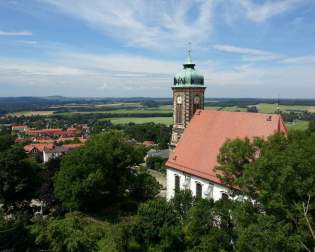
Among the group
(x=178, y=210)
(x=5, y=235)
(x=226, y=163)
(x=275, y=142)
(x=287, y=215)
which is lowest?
(x=5, y=235)

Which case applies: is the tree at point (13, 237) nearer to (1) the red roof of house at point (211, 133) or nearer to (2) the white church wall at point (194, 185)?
(2) the white church wall at point (194, 185)

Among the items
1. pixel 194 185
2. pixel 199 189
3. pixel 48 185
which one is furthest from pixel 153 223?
pixel 48 185

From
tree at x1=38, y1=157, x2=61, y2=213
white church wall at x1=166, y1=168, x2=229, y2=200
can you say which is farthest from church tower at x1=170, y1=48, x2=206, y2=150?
tree at x1=38, y1=157, x2=61, y2=213

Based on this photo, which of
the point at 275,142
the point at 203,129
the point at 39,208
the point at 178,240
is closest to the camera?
the point at 275,142

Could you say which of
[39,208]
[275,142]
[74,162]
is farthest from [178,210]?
[39,208]

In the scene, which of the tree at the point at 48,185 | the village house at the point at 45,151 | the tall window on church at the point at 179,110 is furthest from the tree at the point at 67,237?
the village house at the point at 45,151

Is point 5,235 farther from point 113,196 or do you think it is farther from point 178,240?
point 113,196

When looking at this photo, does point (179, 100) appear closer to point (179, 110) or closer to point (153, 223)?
point (179, 110)
